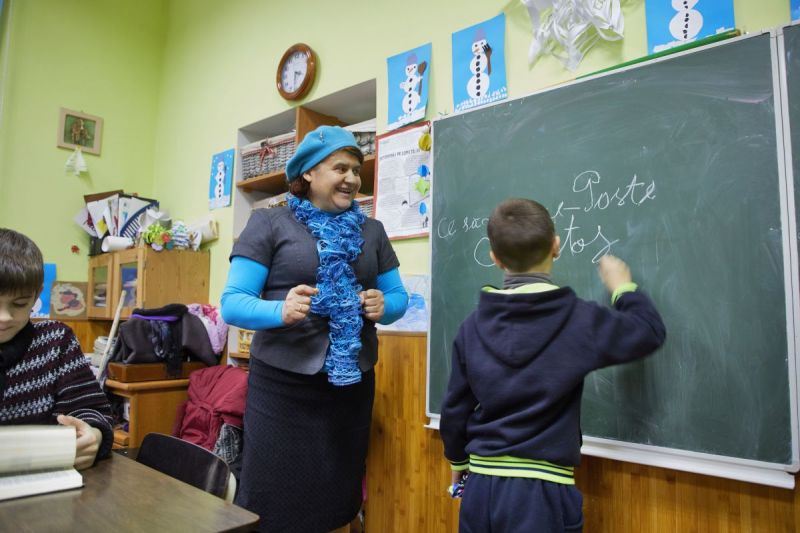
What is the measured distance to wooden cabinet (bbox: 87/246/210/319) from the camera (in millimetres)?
3104

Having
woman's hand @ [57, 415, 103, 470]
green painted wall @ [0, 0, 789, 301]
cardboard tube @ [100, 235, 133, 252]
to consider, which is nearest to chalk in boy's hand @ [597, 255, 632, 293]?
green painted wall @ [0, 0, 789, 301]

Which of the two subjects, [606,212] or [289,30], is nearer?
[606,212]

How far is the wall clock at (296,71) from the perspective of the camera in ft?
8.99

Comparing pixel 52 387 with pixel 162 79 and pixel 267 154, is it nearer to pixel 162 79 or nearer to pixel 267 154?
pixel 267 154

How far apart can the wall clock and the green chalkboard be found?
4.81ft

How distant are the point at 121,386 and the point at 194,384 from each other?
353 mm

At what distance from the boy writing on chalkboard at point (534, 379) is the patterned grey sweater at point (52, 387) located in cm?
78

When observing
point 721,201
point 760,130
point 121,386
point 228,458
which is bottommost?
point 228,458

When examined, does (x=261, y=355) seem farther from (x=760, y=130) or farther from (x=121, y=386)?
(x=121, y=386)

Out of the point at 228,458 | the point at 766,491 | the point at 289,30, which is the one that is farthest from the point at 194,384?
the point at 766,491

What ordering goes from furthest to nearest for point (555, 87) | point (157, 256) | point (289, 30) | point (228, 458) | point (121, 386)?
1. point (157, 256)
2. point (289, 30)
3. point (121, 386)
4. point (228, 458)
5. point (555, 87)

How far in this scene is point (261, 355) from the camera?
151 centimetres

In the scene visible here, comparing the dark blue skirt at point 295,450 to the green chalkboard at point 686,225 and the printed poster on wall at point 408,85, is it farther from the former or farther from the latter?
the printed poster on wall at point 408,85

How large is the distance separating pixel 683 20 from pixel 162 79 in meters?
3.78
